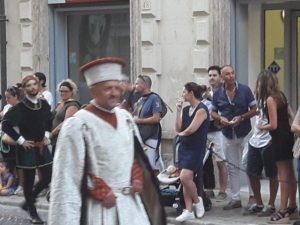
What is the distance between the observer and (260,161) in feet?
36.3

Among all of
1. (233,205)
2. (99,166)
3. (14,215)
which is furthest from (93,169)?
(14,215)

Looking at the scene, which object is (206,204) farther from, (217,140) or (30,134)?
(30,134)

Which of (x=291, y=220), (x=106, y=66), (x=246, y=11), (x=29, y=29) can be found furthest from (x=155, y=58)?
(x=106, y=66)

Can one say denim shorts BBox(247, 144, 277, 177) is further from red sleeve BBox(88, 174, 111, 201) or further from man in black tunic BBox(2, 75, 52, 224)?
red sleeve BBox(88, 174, 111, 201)

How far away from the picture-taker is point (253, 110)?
11.3m

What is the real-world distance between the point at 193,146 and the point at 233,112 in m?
0.89

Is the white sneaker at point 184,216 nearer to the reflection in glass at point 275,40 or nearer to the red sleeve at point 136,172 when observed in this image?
the reflection in glass at point 275,40

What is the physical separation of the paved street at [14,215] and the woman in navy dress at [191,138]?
2.07 metres

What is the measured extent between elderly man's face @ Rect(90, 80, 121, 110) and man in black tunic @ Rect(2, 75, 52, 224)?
→ 5155mm

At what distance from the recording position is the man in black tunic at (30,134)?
36.2 feet

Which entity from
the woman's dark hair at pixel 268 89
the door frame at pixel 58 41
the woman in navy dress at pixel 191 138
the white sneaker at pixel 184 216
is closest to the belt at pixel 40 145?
the woman in navy dress at pixel 191 138

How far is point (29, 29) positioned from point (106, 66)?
10.4m

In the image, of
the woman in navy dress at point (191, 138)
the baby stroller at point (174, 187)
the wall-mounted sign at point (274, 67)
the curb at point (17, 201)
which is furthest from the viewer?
the wall-mounted sign at point (274, 67)

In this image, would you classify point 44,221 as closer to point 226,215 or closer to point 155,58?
point 226,215
